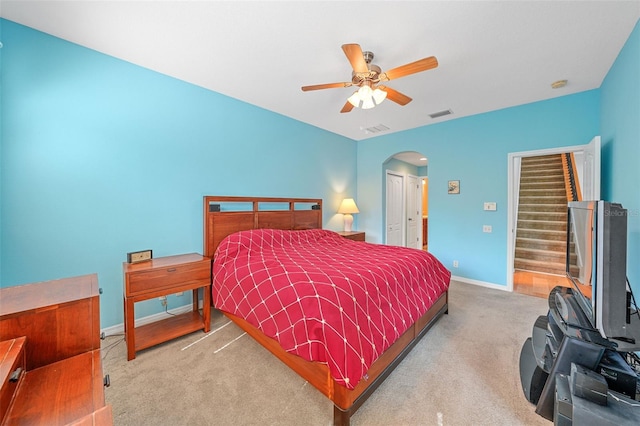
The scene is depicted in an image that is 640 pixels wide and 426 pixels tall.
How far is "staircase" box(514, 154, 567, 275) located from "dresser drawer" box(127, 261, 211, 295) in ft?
18.6

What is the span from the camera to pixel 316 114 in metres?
3.81

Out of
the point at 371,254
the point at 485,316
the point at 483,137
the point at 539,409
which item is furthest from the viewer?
the point at 483,137

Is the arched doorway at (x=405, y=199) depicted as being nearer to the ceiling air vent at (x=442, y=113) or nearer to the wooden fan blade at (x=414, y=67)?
the ceiling air vent at (x=442, y=113)

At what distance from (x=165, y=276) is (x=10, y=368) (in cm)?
141

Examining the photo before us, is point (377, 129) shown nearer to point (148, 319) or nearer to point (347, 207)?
point (347, 207)

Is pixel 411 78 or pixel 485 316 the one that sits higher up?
pixel 411 78

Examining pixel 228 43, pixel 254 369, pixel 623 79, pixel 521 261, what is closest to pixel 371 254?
pixel 254 369

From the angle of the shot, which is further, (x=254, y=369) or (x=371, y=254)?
(x=371, y=254)

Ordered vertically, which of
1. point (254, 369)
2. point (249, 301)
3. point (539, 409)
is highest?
point (249, 301)

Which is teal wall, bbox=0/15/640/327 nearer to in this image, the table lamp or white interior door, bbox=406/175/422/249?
the table lamp

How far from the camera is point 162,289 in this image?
2.16 metres

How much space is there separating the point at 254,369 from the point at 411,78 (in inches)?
129

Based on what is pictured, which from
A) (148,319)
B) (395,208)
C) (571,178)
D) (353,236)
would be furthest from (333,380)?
(571,178)

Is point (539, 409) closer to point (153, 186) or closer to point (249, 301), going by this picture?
point (249, 301)
